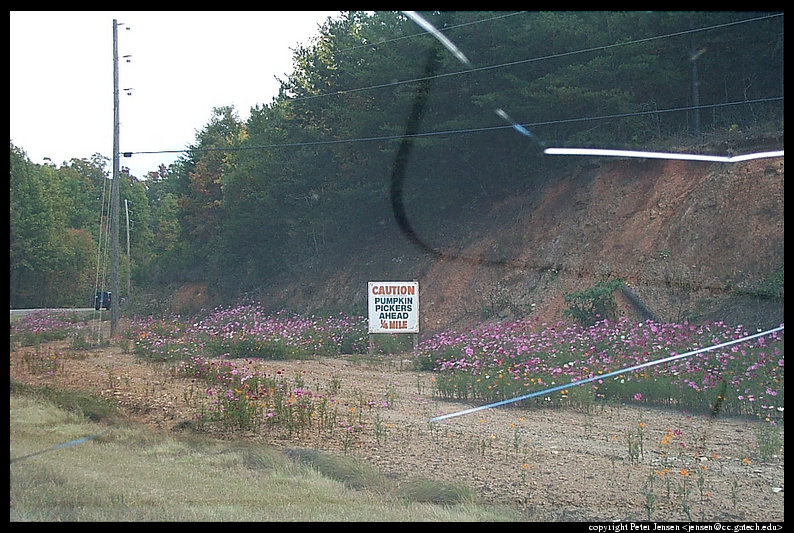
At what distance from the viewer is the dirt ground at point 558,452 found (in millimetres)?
6246

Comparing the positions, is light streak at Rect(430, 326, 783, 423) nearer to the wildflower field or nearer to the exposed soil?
the wildflower field

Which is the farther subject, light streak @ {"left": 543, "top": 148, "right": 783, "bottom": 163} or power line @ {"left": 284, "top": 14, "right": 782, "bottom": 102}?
light streak @ {"left": 543, "top": 148, "right": 783, "bottom": 163}

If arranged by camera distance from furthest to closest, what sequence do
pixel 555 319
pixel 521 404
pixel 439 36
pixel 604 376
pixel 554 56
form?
pixel 439 36 → pixel 554 56 → pixel 555 319 → pixel 604 376 → pixel 521 404

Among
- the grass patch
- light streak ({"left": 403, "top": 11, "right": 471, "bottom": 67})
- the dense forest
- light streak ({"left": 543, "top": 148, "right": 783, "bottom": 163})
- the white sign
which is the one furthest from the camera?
light streak ({"left": 403, "top": 11, "right": 471, "bottom": 67})

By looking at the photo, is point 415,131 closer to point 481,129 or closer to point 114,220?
point 481,129

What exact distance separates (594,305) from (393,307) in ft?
13.5

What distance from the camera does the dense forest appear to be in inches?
768

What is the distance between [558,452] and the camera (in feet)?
25.8

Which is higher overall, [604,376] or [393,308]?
[393,308]

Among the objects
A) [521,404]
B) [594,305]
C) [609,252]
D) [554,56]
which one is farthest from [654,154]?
[521,404]

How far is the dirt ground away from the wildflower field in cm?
2

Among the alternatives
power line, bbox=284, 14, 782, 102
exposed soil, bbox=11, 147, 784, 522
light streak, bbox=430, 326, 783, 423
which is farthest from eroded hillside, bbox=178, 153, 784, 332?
power line, bbox=284, 14, 782, 102

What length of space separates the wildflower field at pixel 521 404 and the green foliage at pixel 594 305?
1.68 feet

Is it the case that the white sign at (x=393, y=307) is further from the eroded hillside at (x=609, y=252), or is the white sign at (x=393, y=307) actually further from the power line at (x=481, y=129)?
the power line at (x=481, y=129)
